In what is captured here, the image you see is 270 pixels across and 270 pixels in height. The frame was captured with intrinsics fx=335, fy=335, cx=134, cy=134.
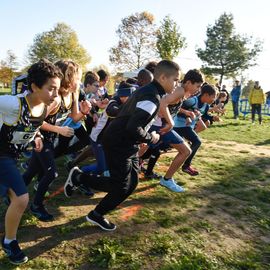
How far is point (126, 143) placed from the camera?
364cm

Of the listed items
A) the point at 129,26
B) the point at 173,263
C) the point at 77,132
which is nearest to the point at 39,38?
the point at 129,26

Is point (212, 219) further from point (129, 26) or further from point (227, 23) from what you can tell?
point (227, 23)

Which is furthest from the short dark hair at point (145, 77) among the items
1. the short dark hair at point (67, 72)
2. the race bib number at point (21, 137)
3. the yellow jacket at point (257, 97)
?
the yellow jacket at point (257, 97)

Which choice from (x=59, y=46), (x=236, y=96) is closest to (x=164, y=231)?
(x=236, y=96)

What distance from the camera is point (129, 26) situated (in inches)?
1666

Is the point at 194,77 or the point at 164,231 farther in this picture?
the point at 194,77

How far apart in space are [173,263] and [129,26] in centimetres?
4194

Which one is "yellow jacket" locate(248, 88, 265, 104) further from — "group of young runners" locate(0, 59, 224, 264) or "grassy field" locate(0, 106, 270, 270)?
"group of young runners" locate(0, 59, 224, 264)

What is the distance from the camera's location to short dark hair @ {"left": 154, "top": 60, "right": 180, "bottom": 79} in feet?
12.3

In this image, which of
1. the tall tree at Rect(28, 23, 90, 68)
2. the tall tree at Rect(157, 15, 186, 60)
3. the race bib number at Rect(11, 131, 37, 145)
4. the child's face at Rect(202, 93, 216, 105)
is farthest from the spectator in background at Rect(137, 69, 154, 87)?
the tall tree at Rect(28, 23, 90, 68)

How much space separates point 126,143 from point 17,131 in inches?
45.4

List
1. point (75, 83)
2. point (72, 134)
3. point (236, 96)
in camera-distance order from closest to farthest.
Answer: point (72, 134)
point (75, 83)
point (236, 96)

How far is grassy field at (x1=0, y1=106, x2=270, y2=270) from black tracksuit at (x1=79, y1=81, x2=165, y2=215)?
46cm

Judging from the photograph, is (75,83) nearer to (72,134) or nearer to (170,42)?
(72,134)
